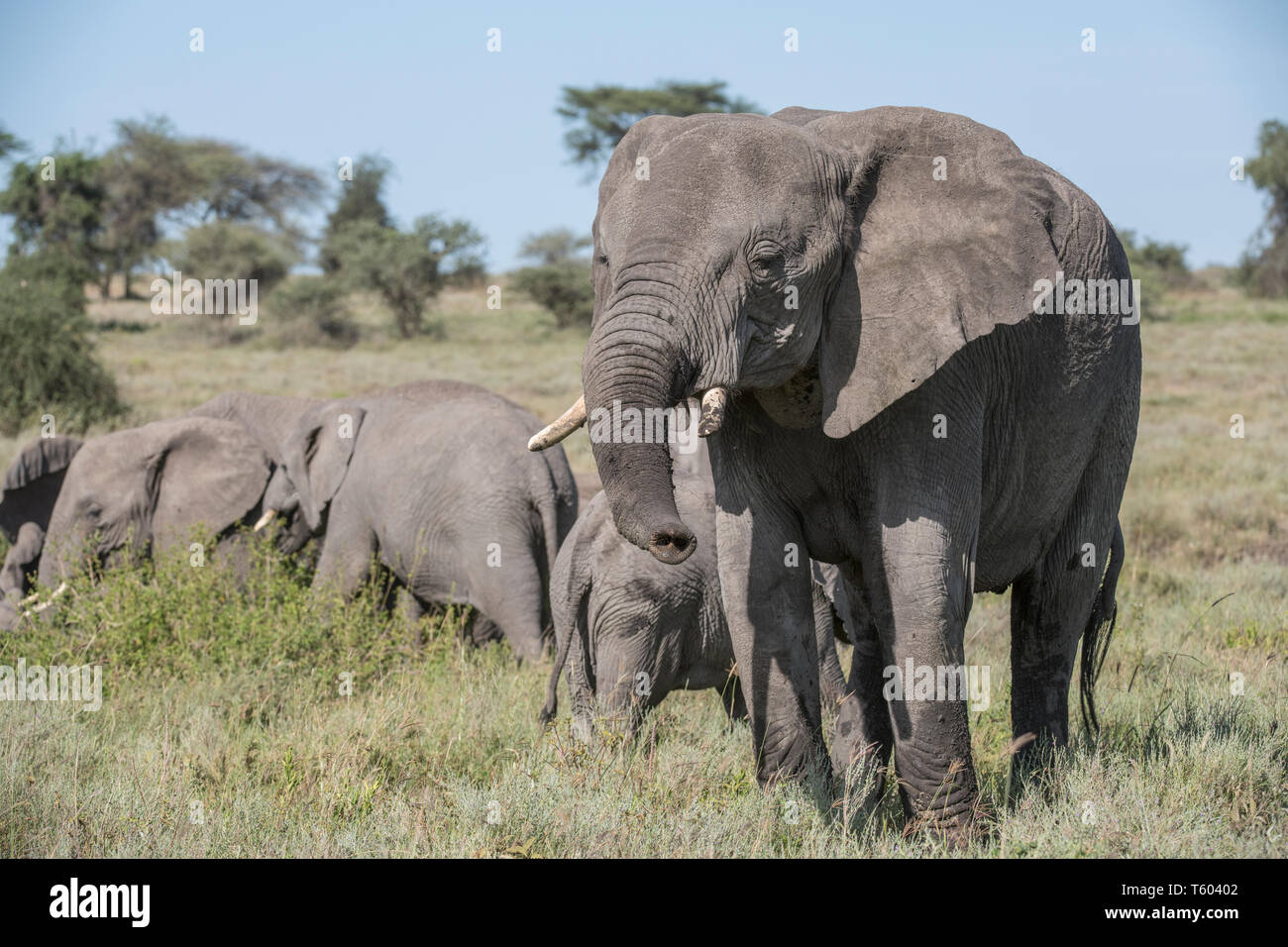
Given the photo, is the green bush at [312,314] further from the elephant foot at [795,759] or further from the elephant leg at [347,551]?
the elephant foot at [795,759]

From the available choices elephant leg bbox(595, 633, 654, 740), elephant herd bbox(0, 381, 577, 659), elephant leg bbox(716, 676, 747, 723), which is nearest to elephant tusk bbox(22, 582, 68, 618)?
elephant herd bbox(0, 381, 577, 659)

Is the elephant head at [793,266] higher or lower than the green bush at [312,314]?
lower

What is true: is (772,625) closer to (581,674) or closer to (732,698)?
(732,698)

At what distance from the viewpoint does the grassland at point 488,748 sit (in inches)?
174

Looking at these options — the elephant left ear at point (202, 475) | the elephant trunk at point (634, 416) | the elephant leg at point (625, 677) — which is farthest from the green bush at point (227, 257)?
the elephant trunk at point (634, 416)

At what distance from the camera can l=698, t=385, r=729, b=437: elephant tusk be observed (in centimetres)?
358

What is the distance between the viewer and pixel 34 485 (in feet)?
33.8

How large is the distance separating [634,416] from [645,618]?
2.74 m

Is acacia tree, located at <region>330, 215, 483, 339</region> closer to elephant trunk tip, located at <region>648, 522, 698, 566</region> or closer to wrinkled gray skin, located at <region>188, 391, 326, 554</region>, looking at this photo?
wrinkled gray skin, located at <region>188, 391, 326, 554</region>

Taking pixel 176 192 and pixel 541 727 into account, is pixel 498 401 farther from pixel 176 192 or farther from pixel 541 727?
pixel 176 192

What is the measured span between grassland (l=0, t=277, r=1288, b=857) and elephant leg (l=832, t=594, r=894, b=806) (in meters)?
0.23

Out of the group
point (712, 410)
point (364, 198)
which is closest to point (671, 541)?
point (712, 410)

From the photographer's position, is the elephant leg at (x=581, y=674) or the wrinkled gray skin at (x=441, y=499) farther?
the wrinkled gray skin at (x=441, y=499)

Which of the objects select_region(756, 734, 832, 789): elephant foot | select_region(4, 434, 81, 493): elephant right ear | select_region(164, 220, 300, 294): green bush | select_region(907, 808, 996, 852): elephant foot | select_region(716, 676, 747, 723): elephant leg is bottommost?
select_region(716, 676, 747, 723): elephant leg
